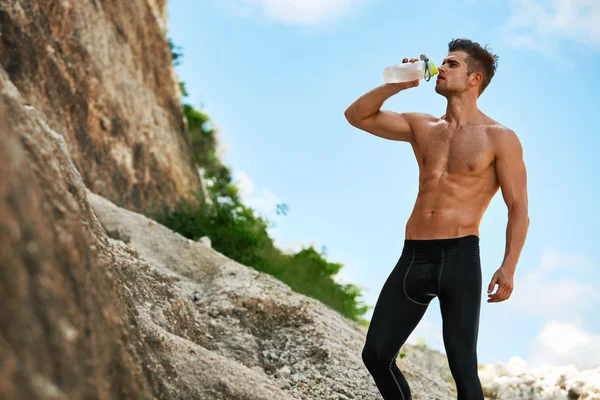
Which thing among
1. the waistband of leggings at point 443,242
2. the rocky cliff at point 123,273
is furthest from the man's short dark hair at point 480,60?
the rocky cliff at point 123,273

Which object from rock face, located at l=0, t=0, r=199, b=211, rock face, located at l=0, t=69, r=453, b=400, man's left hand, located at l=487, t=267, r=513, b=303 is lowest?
rock face, located at l=0, t=69, r=453, b=400

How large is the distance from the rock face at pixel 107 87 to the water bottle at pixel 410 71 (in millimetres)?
6127

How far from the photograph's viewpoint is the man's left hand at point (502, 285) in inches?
150

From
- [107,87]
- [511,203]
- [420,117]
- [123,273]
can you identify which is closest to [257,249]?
[107,87]

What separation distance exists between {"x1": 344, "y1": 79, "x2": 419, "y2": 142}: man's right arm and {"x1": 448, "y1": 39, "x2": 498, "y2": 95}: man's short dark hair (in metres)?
0.45

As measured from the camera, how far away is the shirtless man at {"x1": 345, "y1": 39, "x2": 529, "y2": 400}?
3760 millimetres

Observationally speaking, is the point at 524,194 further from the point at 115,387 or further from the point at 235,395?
the point at 115,387

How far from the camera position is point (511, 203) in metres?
3.91

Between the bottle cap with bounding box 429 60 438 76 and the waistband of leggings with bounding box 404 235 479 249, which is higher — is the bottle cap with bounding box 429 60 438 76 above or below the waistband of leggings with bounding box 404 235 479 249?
above

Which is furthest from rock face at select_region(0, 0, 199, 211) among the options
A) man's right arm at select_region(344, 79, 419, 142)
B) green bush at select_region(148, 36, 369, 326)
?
man's right arm at select_region(344, 79, 419, 142)

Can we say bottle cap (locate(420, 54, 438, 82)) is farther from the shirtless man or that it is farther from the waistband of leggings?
the waistband of leggings

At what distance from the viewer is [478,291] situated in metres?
3.80

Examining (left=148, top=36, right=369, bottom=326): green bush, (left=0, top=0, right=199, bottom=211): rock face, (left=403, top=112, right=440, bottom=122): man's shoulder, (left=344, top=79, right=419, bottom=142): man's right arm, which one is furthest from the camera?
(left=148, top=36, right=369, bottom=326): green bush

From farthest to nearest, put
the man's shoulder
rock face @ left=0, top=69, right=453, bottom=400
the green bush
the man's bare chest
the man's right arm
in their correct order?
1. the green bush
2. the man's shoulder
3. the man's right arm
4. the man's bare chest
5. rock face @ left=0, top=69, right=453, bottom=400
